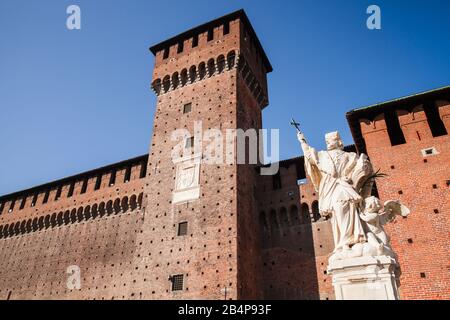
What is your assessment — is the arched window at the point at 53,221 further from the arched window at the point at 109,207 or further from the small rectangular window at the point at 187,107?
the small rectangular window at the point at 187,107

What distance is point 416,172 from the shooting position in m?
11.8

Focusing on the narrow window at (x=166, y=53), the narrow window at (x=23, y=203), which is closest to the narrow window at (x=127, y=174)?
the narrow window at (x=166, y=53)

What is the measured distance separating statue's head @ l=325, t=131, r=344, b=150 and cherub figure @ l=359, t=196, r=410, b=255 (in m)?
0.73

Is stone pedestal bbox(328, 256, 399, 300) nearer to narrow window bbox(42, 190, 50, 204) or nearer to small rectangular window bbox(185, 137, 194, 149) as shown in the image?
small rectangular window bbox(185, 137, 194, 149)

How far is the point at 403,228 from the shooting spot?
11.0 meters

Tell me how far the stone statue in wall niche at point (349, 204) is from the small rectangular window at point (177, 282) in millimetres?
10016

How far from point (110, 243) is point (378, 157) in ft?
42.9

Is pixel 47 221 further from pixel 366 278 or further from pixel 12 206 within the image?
pixel 366 278

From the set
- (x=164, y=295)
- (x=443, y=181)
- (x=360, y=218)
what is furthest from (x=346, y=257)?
(x=164, y=295)

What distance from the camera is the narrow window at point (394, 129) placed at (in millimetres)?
13055

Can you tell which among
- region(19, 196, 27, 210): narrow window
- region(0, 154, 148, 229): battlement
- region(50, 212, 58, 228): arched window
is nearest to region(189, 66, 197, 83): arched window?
region(0, 154, 148, 229): battlement

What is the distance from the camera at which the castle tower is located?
12727mm

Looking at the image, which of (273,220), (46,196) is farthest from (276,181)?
(46,196)
